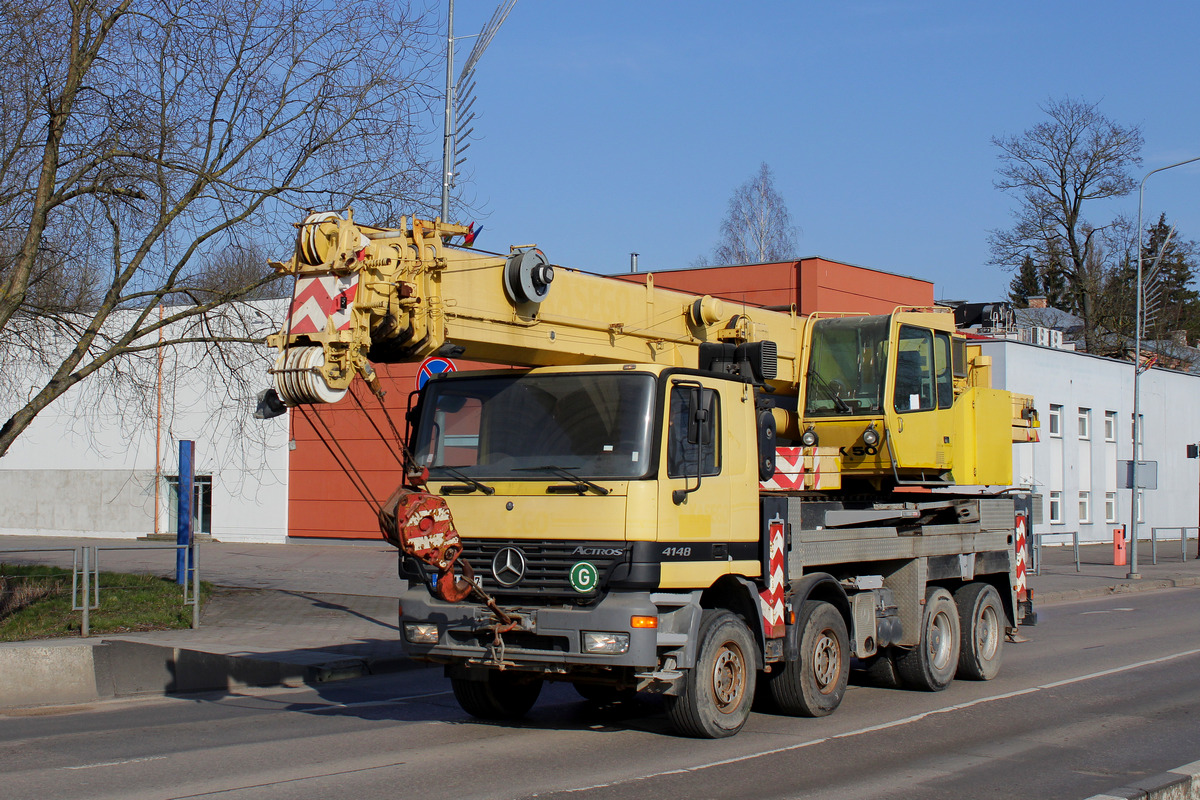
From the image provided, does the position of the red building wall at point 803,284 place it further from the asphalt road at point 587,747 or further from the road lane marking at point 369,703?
the road lane marking at point 369,703

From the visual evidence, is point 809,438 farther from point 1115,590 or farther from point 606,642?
point 1115,590

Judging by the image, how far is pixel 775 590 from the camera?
9156mm

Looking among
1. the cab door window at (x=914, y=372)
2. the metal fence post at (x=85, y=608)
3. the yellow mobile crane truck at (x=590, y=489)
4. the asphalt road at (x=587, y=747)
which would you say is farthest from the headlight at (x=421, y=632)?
the metal fence post at (x=85, y=608)

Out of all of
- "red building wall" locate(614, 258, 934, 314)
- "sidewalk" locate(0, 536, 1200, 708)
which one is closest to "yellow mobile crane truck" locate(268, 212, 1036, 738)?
"sidewalk" locate(0, 536, 1200, 708)

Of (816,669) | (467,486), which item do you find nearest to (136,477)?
(467,486)

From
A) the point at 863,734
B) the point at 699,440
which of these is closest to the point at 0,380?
the point at 699,440

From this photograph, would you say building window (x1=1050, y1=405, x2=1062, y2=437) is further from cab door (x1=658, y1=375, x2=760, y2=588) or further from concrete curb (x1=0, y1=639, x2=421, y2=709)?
cab door (x1=658, y1=375, x2=760, y2=588)

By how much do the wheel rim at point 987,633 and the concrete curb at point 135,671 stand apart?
669 cm

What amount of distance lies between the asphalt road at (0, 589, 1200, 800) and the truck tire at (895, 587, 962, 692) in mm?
220

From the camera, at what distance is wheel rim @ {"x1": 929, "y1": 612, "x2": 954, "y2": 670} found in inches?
459

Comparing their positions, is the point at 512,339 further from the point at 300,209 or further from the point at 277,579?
the point at 277,579

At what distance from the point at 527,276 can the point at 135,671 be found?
6689mm

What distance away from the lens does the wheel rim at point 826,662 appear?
9781mm

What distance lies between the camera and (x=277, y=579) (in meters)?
22.9
